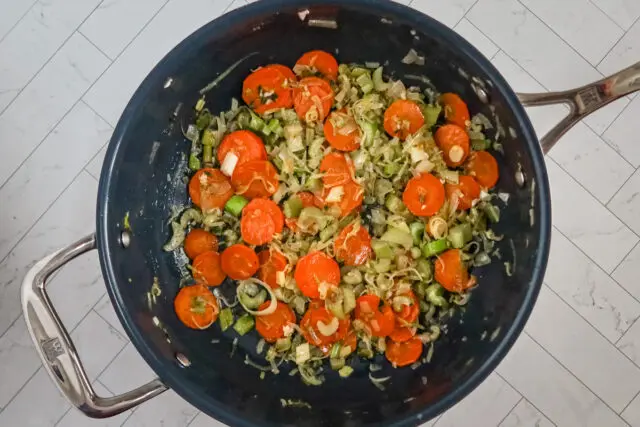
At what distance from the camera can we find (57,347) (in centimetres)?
108

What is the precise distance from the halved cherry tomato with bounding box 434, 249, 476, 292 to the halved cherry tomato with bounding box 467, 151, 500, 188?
14 centimetres

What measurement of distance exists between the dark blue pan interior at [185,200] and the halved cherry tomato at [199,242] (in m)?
0.05

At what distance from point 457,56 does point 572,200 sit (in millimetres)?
462

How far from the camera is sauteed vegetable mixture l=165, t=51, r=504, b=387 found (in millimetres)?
1212

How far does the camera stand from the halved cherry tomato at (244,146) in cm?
123

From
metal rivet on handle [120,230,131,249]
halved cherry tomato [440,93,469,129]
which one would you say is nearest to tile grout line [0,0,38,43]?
metal rivet on handle [120,230,131,249]

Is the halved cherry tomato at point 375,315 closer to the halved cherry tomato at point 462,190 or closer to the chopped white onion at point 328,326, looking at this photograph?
the chopped white onion at point 328,326

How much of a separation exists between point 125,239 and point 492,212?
0.67 metres

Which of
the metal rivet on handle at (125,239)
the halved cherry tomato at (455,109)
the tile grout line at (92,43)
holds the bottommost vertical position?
the metal rivet on handle at (125,239)

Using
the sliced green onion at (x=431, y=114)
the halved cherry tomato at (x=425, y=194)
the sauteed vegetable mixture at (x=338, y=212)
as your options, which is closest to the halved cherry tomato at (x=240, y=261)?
the sauteed vegetable mixture at (x=338, y=212)

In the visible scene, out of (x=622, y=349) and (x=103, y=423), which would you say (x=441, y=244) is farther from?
(x=103, y=423)

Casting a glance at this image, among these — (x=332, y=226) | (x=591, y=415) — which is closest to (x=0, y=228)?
(x=332, y=226)

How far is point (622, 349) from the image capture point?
4.43 feet

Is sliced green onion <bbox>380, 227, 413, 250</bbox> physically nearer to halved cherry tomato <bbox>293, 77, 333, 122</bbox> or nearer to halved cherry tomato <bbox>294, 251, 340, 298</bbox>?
halved cherry tomato <bbox>294, 251, 340, 298</bbox>
